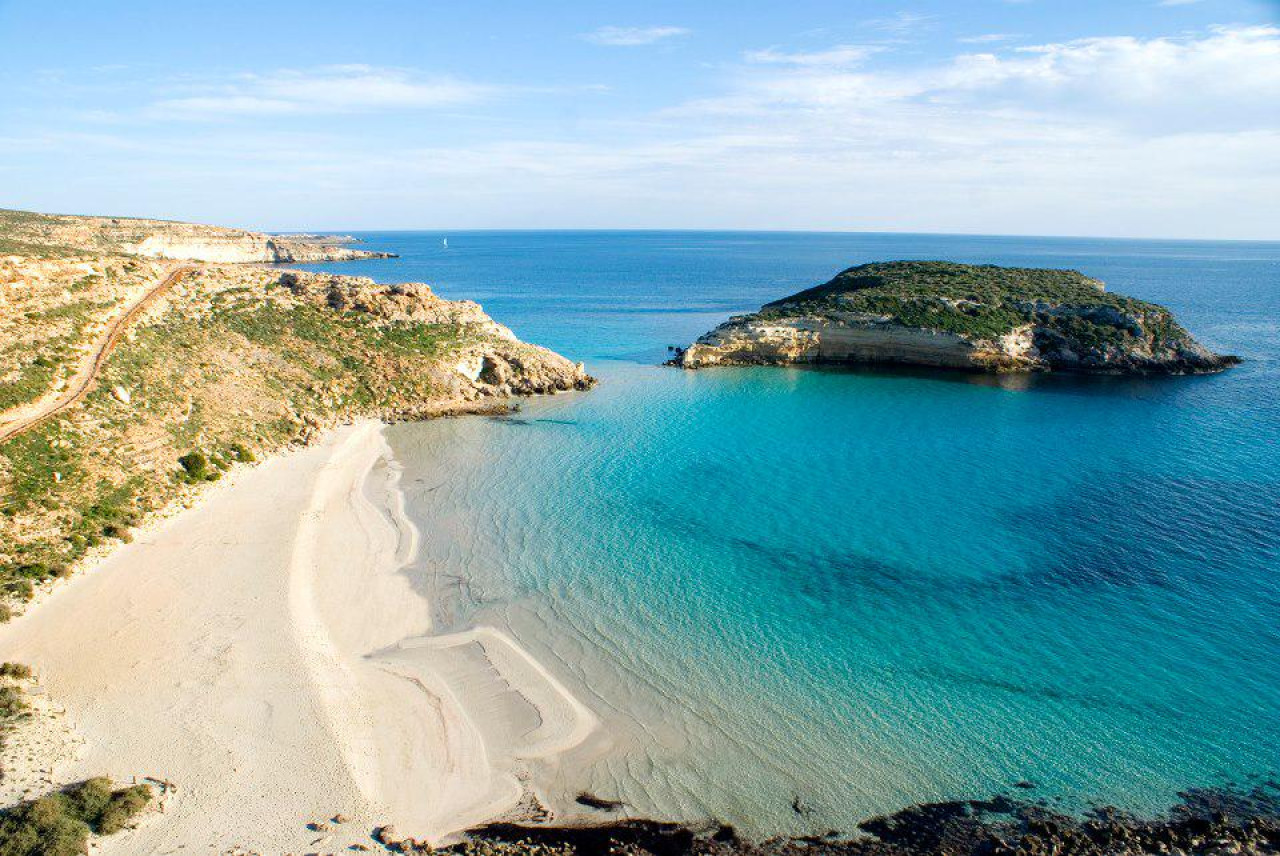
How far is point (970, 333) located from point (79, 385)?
66.1 metres

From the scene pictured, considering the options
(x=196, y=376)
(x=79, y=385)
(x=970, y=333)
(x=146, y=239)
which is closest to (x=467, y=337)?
(x=196, y=376)

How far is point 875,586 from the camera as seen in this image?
26.6 m

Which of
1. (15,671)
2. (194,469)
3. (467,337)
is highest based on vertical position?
(467,337)

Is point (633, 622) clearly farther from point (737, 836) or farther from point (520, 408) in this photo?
point (520, 408)

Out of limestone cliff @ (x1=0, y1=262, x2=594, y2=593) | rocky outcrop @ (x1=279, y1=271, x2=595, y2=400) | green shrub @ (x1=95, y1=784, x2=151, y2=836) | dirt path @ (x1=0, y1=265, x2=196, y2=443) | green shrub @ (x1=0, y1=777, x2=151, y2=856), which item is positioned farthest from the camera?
rocky outcrop @ (x1=279, y1=271, x2=595, y2=400)

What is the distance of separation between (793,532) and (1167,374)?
52322 millimetres

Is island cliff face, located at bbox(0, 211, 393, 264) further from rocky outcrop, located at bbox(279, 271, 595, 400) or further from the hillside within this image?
rocky outcrop, located at bbox(279, 271, 595, 400)

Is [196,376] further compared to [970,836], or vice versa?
[196,376]

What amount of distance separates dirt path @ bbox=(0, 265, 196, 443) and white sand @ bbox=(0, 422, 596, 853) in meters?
8.86

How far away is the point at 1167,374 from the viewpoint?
62500 millimetres

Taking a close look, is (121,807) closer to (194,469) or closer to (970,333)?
(194,469)

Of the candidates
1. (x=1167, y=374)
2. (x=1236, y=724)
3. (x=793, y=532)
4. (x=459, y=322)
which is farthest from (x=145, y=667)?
(x=1167, y=374)

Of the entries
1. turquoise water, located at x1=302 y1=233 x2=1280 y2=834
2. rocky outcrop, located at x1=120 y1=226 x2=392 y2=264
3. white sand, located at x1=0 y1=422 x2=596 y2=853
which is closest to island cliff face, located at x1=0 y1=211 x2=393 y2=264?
rocky outcrop, located at x1=120 y1=226 x2=392 y2=264

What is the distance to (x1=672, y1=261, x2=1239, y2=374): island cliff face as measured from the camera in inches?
2506
